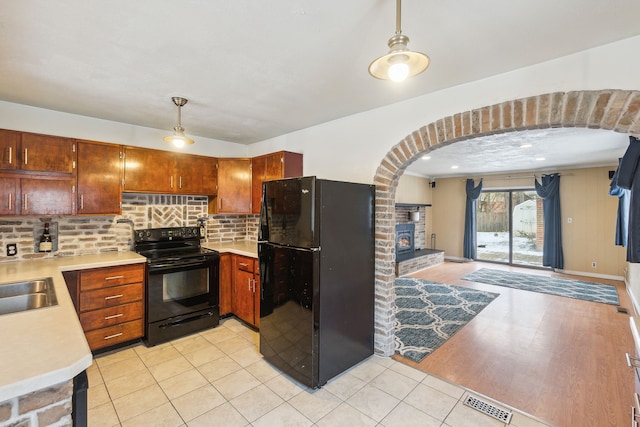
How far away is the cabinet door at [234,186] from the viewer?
4.14 metres

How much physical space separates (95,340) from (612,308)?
712cm

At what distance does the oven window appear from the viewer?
3236 millimetres

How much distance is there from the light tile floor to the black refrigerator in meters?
0.18

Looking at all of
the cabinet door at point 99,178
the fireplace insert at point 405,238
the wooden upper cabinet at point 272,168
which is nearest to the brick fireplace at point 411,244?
the fireplace insert at point 405,238

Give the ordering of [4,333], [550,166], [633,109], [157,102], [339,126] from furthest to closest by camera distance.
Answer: [550,166]
[339,126]
[157,102]
[633,109]
[4,333]

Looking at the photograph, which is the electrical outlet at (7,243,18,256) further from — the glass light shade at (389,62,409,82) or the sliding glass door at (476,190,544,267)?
the sliding glass door at (476,190,544,267)

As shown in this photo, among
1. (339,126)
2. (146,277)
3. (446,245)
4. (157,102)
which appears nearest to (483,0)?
(339,126)

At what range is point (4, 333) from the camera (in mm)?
1336

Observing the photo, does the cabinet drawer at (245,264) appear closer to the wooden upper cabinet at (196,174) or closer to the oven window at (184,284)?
the oven window at (184,284)

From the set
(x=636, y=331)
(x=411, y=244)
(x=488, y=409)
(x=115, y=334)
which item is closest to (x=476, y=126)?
(x=636, y=331)

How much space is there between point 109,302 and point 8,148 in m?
1.75

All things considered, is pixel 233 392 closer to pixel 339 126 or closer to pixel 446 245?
pixel 339 126

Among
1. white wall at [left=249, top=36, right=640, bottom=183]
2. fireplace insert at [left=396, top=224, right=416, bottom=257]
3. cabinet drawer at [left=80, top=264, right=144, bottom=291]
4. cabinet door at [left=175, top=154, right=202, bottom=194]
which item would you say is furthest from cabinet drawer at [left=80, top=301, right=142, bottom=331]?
fireplace insert at [left=396, top=224, right=416, bottom=257]

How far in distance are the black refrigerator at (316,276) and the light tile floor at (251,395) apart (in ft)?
0.58
